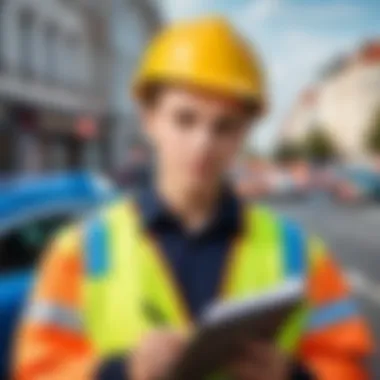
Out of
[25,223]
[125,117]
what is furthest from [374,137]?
[25,223]

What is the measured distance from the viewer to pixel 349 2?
1.18 m

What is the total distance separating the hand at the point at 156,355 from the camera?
0.56m

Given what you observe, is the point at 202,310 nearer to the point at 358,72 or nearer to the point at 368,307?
the point at 358,72

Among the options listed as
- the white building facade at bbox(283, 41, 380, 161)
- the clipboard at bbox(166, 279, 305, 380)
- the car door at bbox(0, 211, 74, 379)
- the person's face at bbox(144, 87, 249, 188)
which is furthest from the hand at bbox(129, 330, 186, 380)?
the car door at bbox(0, 211, 74, 379)

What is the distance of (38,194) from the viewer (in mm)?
1312

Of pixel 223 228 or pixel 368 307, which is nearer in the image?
pixel 223 228

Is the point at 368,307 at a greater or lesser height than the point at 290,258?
lesser

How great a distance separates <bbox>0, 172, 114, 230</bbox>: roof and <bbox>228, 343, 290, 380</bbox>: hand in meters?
0.69

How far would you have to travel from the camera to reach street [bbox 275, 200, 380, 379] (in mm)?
1244

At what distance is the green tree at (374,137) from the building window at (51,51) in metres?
0.45

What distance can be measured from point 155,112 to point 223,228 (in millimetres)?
92

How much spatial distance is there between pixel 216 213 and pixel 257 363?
106 millimetres

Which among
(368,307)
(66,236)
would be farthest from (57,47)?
(66,236)

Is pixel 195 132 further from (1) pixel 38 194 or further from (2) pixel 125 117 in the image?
(1) pixel 38 194
